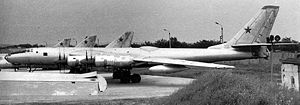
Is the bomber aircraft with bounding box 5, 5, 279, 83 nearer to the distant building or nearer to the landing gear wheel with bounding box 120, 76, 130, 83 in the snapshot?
the landing gear wheel with bounding box 120, 76, 130, 83

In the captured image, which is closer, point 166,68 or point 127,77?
point 166,68

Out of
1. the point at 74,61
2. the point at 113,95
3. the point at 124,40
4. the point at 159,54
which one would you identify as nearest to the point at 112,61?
the point at 74,61

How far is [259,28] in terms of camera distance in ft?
84.1

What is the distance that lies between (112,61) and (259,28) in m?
11.5

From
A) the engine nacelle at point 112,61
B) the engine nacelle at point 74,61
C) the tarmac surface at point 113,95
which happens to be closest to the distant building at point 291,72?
the tarmac surface at point 113,95

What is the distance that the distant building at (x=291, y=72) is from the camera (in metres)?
13.9

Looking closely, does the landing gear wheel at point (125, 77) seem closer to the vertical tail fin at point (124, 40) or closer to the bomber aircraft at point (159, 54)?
the bomber aircraft at point (159, 54)

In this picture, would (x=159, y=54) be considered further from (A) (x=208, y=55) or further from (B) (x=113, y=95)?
(B) (x=113, y=95)

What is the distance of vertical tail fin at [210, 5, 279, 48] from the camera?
25.6 m

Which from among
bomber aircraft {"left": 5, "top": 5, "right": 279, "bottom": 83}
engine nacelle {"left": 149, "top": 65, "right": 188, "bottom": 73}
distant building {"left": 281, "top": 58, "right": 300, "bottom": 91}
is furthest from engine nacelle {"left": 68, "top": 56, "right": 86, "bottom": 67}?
distant building {"left": 281, "top": 58, "right": 300, "bottom": 91}

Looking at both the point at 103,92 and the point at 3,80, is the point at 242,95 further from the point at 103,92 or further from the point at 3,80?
the point at 3,80

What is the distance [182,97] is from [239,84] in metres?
1.87

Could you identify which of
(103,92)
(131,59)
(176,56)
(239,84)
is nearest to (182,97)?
(239,84)

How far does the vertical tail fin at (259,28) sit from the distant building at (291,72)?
1059 cm
